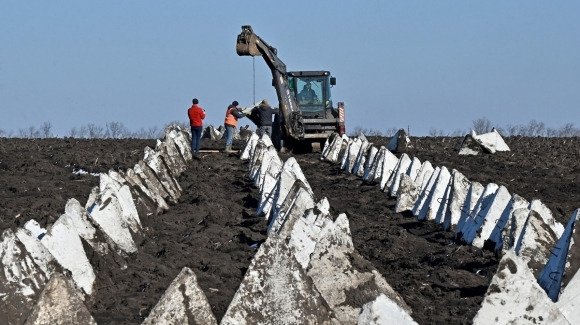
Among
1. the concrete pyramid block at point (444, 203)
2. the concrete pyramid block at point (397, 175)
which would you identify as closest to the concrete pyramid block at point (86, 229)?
the concrete pyramid block at point (444, 203)

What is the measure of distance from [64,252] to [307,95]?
848 inches

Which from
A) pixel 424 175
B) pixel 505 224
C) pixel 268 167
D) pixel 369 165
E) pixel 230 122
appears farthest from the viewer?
pixel 230 122

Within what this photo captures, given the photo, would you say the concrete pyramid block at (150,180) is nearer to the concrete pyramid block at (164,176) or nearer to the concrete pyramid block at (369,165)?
the concrete pyramid block at (164,176)

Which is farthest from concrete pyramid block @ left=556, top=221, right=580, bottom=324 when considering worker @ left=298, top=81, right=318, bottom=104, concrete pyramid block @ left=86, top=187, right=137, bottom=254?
worker @ left=298, top=81, right=318, bottom=104

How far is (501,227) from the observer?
12078 mm

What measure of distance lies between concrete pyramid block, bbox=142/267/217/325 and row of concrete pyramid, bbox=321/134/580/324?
1594mm

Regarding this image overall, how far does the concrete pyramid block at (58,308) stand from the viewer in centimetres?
683

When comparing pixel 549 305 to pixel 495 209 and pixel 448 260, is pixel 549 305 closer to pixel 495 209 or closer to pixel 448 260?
pixel 448 260

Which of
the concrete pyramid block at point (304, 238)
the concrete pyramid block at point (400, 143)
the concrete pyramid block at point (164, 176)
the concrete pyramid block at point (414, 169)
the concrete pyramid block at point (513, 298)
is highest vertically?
the concrete pyramid block at point (513, 298)

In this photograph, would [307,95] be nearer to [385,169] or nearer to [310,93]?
[310,93]

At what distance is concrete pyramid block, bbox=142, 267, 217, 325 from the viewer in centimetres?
712

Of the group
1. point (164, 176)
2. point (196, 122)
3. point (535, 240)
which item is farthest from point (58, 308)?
point (196, 122)

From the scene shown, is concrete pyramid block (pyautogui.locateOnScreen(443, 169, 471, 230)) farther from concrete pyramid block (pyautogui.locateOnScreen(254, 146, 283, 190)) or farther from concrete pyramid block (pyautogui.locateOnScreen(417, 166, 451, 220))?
concrete pyramid block (pyautogui.locateOnScreen(254, 146, 283, 190))

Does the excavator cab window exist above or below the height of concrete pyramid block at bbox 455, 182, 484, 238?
below
